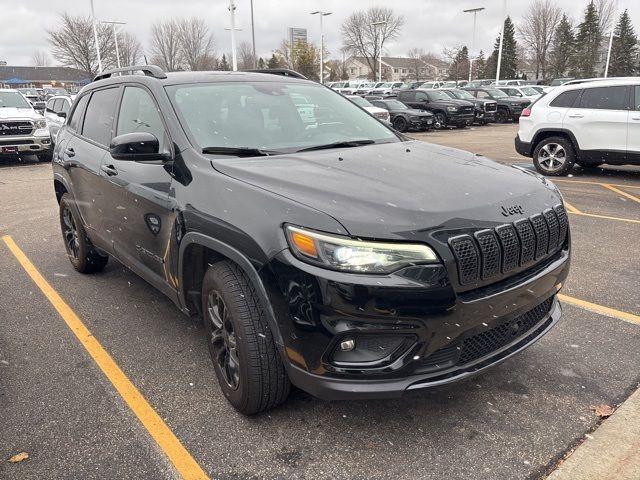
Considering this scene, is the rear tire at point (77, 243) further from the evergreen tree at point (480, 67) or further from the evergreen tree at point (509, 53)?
the evergreen tree at point (480, 67)

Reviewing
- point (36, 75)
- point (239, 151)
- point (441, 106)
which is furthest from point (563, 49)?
point (36, 75)

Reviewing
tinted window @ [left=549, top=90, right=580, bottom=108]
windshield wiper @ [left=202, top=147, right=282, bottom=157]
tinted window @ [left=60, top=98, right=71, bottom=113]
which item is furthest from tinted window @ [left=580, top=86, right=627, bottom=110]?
tinted window @ [left=60, top=98, right=71, bottom=113]

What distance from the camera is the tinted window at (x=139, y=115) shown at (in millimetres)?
3354

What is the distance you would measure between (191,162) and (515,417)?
7.26ft

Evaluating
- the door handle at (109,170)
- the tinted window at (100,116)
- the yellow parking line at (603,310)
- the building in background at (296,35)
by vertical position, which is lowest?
the yellow parking line at (603,310)

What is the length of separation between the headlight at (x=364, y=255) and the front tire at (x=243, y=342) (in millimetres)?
443

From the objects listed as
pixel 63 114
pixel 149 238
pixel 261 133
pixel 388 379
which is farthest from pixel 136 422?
pixel 63 114

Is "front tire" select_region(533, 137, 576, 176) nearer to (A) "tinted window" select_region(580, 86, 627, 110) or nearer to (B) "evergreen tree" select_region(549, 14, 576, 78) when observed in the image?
(A) "tinted window" select_region(580, 86, 627, 110)

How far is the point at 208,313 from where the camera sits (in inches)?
114

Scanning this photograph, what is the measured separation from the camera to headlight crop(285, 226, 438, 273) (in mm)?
2213

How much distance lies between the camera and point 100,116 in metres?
4.36

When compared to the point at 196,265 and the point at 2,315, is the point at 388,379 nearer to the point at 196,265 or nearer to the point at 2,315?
the point at 196,265

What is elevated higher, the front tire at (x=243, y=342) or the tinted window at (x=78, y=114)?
the tinted window at (x=78, y=114)

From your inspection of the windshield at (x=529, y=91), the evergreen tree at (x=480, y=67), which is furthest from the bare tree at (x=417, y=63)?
the windshield at (x=529, y=91)
